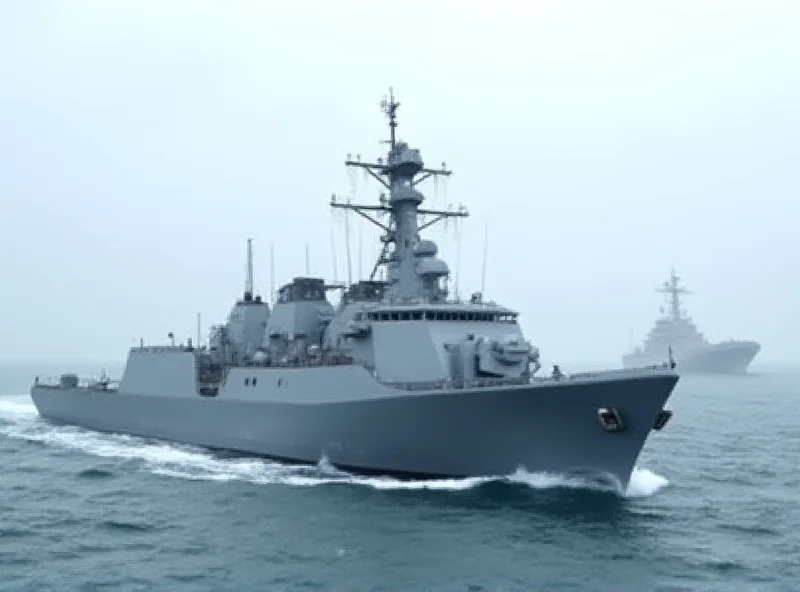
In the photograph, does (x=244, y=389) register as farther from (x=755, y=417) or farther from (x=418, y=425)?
(x=755, y=417)

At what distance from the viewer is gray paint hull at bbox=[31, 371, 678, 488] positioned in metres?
14.4

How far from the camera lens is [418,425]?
16266 millimetres

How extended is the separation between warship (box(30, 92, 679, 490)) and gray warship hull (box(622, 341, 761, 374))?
84.5m

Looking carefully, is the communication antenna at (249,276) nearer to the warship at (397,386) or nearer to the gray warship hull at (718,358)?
the warship at (397,386)

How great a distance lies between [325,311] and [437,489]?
30.0 feet

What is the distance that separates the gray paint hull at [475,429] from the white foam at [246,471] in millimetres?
312

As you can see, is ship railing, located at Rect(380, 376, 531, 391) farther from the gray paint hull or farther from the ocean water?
the ocean water

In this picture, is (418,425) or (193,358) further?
(193,358)

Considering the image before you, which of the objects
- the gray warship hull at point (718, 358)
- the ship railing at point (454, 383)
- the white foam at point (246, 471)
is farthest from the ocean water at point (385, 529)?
the gray warship hull at point (718, 358)

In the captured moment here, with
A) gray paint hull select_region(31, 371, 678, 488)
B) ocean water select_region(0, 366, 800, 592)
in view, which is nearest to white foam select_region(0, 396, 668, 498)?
ocean water select_region(0, 366, 800, 592)

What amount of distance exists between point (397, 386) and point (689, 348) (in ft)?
304

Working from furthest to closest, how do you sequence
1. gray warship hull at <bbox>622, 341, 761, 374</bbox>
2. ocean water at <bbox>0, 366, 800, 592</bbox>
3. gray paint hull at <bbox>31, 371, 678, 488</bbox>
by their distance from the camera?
gray warship hull at <bbox>622, 341, 761, 374</bbox>
gray paint hull at <bbox>31, 371, 678, 488</bbox>
ocean water at <bbox>0, 366, 800, 592</bbox>

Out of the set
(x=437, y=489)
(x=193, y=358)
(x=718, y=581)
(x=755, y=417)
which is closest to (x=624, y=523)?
(x=718, y=581)

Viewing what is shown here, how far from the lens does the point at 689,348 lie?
99.8 m
